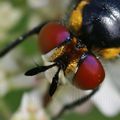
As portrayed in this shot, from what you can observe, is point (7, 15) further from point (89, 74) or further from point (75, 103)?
point (89, 74)

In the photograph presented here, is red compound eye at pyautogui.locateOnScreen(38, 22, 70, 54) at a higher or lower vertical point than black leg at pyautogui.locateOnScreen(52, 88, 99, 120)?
higher

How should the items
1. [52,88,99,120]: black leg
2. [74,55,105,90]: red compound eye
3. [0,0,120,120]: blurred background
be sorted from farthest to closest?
1. [0,0,120,120]: blurred background
2. [52,88,99,120]: black leg
3. [74,55,105,90]: red compound eye

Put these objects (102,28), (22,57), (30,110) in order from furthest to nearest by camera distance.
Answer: (22,57) → (30,110) → (102,28)

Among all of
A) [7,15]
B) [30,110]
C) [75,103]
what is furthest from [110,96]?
[7,15]

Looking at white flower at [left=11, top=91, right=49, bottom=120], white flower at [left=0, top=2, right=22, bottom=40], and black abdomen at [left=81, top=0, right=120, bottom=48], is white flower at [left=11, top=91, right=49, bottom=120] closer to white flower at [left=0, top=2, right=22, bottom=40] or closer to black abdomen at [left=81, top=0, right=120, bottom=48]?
white flower at [left=0, top=2, right=22, bottom=40]

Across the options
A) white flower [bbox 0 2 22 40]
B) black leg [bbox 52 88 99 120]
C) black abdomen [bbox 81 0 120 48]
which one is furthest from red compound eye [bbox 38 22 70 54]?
white flower [bbox 0 2 22 40]

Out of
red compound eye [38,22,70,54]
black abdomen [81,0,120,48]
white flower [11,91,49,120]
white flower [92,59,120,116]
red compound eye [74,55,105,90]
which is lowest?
white flower [92,59,120,116]
